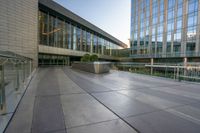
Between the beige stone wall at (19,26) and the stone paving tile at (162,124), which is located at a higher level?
the beige stone wall at (19,26)

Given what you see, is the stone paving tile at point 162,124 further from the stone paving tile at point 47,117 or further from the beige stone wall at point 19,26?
the beige stone wall at point 19,26

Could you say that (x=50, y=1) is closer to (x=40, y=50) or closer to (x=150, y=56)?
(x=40, y=50)

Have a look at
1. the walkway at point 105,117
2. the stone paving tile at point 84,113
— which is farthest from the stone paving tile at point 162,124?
the stone paving tile at point 84,113

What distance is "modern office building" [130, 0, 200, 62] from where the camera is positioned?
27.1 m

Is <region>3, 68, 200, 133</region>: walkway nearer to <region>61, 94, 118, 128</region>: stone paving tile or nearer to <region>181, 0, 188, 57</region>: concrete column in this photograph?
<region>61, 94, 118, 128</region>: stone paving tile

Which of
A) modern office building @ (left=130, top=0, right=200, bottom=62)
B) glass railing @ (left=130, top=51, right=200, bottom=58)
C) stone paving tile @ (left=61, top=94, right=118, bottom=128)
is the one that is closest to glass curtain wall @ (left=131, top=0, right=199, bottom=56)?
modern office building @ (left=130, top=0, right=200, bottom=62)

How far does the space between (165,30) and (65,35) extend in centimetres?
2631

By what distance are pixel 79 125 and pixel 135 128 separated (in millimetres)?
1076

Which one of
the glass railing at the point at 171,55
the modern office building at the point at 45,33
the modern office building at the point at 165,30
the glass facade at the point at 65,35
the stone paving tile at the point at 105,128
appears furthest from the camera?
the modern office building at the point at 165,30

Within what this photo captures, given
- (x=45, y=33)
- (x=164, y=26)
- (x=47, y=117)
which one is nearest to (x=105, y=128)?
(x=47, y=117)

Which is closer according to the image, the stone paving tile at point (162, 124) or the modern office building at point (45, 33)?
the stone paving tile at point (162, 124)

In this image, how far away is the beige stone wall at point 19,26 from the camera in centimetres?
1392

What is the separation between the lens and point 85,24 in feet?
107

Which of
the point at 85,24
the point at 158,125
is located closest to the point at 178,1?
the point at 85,24
